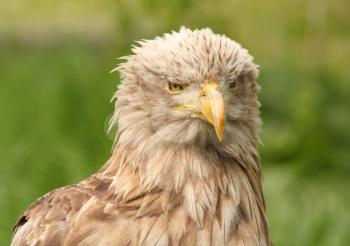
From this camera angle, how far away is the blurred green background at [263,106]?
7207 millimetres

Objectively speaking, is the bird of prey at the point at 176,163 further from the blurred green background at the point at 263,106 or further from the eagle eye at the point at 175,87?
the blurred green background at the point at 263,106

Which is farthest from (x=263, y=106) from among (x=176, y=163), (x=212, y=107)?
(x=212, y=107)

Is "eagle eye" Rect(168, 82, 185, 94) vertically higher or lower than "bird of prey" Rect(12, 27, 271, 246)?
higher

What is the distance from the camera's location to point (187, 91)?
14.7ft

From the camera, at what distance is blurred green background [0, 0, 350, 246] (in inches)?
284

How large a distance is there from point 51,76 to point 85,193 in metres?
5.74

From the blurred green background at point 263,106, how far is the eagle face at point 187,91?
208cm

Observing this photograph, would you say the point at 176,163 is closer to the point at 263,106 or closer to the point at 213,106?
the point at 213,106

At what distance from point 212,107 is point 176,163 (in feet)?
1.07

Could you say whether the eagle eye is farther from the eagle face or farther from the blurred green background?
the blurred green background

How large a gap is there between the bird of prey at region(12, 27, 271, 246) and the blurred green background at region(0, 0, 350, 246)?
6.48 ft

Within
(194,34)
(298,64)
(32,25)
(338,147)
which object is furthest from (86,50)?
(194,34)

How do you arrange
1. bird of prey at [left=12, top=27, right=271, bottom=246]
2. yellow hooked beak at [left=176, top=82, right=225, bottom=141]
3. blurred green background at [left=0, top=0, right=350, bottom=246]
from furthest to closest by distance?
blurred green background at [left=0, top=0, right=350, bottom=246] < bird of prey at [left=12, top=27, right=271, bottom=246] < yellow hooked beak at [left=176, top=82, right=225, bottom=141]

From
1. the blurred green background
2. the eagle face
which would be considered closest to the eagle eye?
the eagle face
